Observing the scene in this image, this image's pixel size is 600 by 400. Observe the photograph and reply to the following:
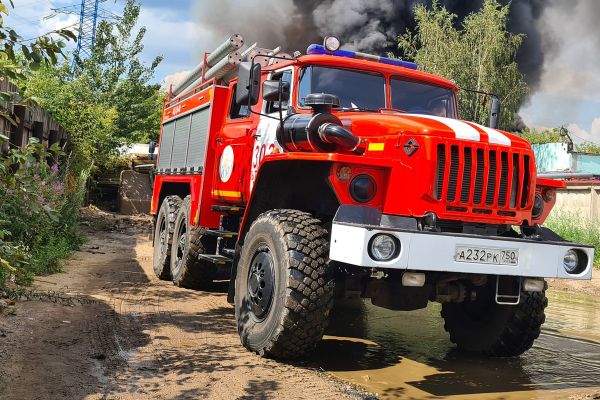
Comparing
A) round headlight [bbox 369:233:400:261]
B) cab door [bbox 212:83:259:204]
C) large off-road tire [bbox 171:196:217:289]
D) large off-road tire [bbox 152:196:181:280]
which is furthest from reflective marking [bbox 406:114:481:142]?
large off-road tire [bbox 152:196:181:280]

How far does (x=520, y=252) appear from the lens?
457 cm

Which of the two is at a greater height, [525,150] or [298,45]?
[298,45]

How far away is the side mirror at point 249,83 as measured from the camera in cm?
535

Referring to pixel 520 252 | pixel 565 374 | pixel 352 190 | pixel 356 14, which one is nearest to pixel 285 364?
pixel 352 190

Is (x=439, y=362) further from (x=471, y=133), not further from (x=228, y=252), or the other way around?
(x=228, y=252)

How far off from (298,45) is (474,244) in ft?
100

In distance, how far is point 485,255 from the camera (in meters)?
4.45

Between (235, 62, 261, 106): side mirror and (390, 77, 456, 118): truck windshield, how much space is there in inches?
54.4

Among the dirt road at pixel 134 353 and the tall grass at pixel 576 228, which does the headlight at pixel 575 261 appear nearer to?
the dirt road at pixel 134 353

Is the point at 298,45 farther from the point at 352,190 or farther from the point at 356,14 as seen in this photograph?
the point at 352,190

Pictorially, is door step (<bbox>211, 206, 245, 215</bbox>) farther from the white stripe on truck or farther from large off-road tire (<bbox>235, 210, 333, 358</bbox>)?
the white stripe on truck

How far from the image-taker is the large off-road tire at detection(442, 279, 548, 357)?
5395 mm

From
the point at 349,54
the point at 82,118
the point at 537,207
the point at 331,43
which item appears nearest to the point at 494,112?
the point at 349,54

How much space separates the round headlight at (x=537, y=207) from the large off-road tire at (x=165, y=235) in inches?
199
